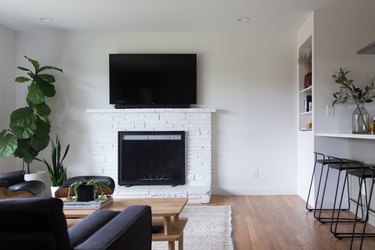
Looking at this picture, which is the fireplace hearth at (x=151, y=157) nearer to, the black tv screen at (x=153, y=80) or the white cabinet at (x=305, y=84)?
the black tv screen at (x=153, y=80)

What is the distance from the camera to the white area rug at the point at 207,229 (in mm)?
2801

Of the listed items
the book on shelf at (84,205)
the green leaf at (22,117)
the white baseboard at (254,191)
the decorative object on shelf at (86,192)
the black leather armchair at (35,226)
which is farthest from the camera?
the white baseboard at (254,191)

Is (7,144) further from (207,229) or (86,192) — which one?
(207,229)

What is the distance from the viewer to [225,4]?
377 cm

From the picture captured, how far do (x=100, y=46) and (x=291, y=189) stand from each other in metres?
3.39

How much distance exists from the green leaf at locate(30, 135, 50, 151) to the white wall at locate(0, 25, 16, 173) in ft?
2.05

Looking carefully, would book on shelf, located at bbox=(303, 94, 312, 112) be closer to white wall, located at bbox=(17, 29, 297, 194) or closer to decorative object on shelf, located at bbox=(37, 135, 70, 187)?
white wall, located at bbox=(17, 29, 297, 194)

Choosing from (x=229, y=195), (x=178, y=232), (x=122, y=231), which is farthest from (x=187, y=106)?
(x=122, y=231)

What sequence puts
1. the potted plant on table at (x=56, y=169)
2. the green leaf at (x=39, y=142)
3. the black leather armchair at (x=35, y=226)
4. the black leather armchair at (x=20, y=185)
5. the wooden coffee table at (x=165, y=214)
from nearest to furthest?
the black leather armchair at (x=35, y=226)
the wooden coffee table at (x=165, y=214)
the black leather armchair at (x=20, y=185)
the green leaf at (x=39, y=142)
the potted plant on table at (x=56, y=169)

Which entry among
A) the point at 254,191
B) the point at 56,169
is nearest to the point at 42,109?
the point at 56,169

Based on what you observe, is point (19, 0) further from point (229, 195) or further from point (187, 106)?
point (229, 195)

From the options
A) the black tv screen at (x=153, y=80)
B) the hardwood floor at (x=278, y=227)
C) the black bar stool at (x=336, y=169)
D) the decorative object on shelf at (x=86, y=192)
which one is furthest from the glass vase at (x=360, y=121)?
the decorative object on shelf at (x=86, y=192)

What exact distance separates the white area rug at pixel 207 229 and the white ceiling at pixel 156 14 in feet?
7.55

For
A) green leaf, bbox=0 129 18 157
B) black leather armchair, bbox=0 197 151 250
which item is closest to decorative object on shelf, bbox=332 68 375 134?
black leather armchair, bbox=0 197 151 250
